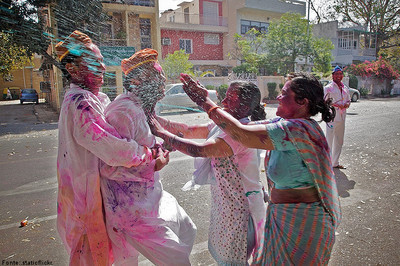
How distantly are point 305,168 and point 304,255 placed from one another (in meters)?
0.51

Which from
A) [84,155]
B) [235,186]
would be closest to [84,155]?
[84,155]

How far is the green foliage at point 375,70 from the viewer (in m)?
29.3

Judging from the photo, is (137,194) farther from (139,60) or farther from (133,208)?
(139,60)

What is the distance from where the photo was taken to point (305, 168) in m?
1.75

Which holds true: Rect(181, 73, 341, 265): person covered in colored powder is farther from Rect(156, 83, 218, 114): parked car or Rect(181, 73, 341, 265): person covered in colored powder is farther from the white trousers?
the white trousers

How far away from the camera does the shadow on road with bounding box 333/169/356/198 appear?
4.70 m

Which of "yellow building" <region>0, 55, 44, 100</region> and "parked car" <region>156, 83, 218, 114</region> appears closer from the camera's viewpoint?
"parked car" <region>156, 83, 218, 114</region>

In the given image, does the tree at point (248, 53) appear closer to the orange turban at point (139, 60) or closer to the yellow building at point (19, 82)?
the orange turban at point (139, 60)

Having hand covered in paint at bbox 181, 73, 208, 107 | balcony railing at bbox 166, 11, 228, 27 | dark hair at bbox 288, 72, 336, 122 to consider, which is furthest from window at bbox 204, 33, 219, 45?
dark hair at bbox 288, 72, 336, 122

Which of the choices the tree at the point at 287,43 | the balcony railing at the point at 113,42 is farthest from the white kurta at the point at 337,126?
the tree at the point at 287,43

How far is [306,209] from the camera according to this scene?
1780 mm

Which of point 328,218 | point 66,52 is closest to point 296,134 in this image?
point 328,218

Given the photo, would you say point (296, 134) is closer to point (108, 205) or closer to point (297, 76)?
point (297, 76)

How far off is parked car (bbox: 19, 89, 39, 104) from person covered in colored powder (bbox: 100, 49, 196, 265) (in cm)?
3227
